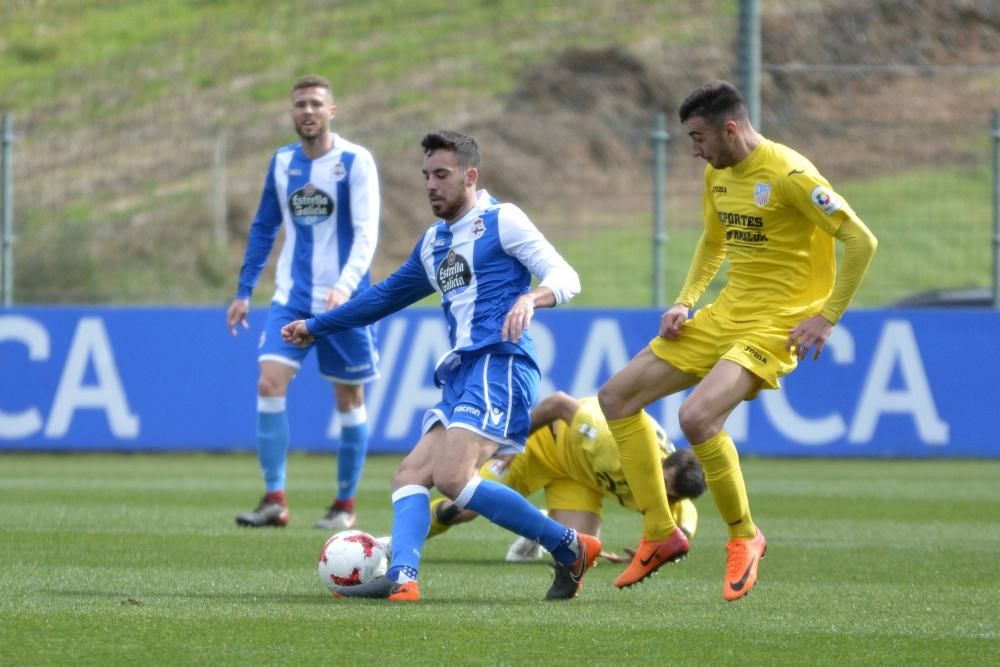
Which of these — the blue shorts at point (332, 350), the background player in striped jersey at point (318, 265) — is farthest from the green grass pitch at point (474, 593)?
the blue shorts at point (332, 350)

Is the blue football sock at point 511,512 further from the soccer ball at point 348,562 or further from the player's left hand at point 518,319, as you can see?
the player's left hand at point 518,319

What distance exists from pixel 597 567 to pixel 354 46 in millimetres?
21992

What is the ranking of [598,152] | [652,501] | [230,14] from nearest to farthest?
[652,501] < [598,152] < [230,14]

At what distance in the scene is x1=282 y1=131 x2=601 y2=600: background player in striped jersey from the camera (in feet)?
20.1

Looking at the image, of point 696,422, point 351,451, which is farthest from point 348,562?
point 351,451

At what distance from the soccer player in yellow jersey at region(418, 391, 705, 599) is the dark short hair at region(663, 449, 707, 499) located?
4 centimetres

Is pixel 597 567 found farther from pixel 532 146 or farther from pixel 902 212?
pixel 532 146

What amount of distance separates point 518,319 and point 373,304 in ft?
3.27

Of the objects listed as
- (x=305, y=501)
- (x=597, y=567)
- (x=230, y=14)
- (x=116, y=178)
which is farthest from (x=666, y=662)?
(x=230, y=14)

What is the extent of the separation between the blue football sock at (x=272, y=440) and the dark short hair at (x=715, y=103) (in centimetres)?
339

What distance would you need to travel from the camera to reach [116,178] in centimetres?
2008

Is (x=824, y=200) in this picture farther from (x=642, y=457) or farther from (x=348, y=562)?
(x=348, y=562)

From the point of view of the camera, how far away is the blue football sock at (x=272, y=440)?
29.3 ft

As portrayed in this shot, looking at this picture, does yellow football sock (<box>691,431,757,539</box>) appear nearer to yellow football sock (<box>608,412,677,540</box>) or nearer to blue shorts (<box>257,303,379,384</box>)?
yellow football sock (<box>608,412,677,540</box>)
